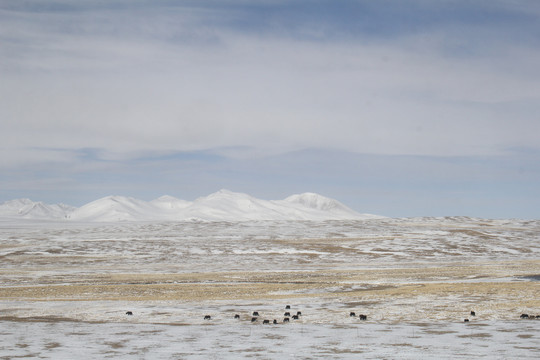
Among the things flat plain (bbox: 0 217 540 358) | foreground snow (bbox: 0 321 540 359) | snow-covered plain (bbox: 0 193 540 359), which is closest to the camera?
foreground snow (bbox: 0 321 540 359)

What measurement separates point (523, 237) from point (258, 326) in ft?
409

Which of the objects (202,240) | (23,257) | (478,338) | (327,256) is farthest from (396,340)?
(202,240)

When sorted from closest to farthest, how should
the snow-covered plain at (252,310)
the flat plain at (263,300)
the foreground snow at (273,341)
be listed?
the foreground snow at (273,341)
the snow-covered plain at (252,310)
the flat plain at (263,300)

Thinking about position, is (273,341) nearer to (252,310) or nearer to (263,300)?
(252,310)

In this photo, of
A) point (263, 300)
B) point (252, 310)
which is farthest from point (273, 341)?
point (263, 300)

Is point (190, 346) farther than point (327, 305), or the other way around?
point (327, 305)

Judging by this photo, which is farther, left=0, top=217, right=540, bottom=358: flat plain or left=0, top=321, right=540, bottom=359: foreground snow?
left=0, top=217, right=540, bottom=358: flat plain

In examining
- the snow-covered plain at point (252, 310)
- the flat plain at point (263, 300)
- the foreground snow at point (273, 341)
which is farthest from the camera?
the flat plain at point (263, 300)

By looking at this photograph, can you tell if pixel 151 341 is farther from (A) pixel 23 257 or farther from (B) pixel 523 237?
(B) pixel 523 237

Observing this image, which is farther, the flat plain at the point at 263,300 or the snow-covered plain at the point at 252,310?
the flat plain at the point at 263,300

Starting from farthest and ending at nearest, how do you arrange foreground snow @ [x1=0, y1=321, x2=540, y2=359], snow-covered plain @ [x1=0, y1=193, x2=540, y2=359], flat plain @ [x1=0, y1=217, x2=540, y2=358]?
flat plain @ [x1=0, y1=217, x2=540, y2=358]
snow-covered plain @ [x1=0, y1=193, x2=540, y2=359]
foreground snow @ [x1=0, y1=321, x2=540, y2=359]

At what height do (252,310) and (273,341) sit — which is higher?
(273,341)

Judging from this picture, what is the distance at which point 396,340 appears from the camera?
78.7ft

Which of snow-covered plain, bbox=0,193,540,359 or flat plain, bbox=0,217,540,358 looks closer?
snow-covered plain, bbox=0,193,540,359
